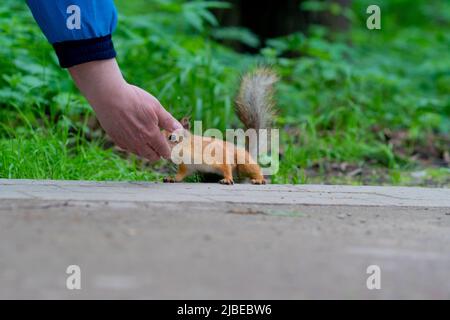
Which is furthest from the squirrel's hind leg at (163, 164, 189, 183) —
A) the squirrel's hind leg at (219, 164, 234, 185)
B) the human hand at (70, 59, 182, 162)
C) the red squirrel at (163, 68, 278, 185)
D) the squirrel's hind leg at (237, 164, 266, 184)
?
the human hand at (70, 59, 182, 162)

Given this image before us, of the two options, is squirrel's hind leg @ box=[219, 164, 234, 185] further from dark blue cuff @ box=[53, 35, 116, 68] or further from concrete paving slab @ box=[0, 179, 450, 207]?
dark blue cuff @ box=[53, 35, 116, 68]

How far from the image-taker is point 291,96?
24.0 feet

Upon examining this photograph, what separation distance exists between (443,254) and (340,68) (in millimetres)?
4996

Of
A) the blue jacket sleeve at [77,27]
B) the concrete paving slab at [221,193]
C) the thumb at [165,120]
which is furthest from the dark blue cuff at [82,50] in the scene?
the concrete paving slab at [221,193]

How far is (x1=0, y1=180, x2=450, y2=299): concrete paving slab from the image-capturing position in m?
2.02

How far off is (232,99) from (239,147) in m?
0.71

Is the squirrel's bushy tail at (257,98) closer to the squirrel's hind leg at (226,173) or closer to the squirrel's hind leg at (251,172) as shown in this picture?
the squirrel's hind leg at (251,172)

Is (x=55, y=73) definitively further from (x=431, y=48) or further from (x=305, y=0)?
(x=431, y=48)

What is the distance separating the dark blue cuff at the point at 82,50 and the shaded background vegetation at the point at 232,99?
1.20 metres

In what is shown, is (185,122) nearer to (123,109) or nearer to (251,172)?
(251,172)

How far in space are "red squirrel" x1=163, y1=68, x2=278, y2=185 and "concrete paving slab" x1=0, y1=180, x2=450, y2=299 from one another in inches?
22.9

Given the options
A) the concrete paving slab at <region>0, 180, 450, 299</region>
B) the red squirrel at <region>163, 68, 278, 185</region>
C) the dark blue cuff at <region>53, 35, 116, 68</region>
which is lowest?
the concrete paving slab at <region>0, 180, 450, 299</region>

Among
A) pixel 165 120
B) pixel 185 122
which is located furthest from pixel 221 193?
pixel 185 122

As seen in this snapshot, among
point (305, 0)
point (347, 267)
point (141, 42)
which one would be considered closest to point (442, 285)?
point (347, 267)
